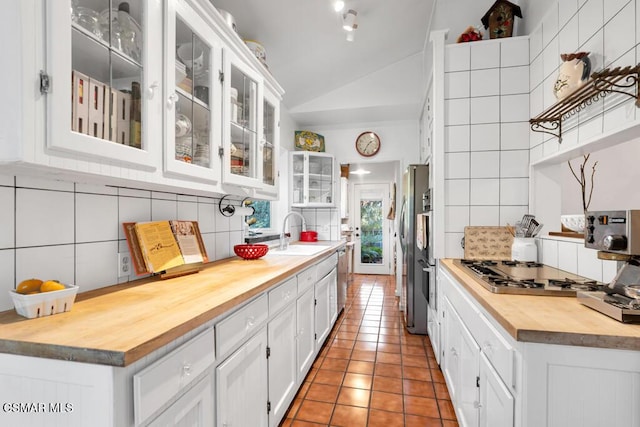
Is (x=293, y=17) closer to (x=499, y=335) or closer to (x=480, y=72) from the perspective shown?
(x=480, y=72)

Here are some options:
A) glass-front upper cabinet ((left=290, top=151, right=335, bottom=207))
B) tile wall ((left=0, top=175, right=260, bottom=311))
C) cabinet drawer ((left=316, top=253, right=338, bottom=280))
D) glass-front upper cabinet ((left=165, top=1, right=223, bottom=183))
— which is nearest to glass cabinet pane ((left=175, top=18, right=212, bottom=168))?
glass-front upper cabinet ((left=165, top=1, right=223, bottom=183))

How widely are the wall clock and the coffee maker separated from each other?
3.12 meters

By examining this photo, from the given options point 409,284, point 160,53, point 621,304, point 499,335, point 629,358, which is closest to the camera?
point 629,358

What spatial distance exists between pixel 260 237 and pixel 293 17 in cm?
186

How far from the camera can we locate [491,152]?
2.17 metres

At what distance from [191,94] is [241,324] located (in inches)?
40.4

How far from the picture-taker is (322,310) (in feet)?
8.43

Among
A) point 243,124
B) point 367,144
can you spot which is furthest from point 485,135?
point 367,144

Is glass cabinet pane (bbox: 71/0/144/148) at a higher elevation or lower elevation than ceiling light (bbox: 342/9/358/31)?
lower

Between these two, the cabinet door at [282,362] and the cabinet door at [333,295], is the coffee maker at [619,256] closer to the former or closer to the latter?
the cabinet door at [282,362]

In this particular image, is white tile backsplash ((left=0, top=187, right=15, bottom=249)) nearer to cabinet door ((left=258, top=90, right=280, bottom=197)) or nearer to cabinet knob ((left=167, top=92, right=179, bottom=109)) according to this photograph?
cabinet knob ((left=167, top=92, right=179, bottom=109))

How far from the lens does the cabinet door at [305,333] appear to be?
1931 mm

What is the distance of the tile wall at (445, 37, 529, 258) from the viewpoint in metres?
2.13

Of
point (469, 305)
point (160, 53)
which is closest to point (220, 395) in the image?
point (469, 305)
